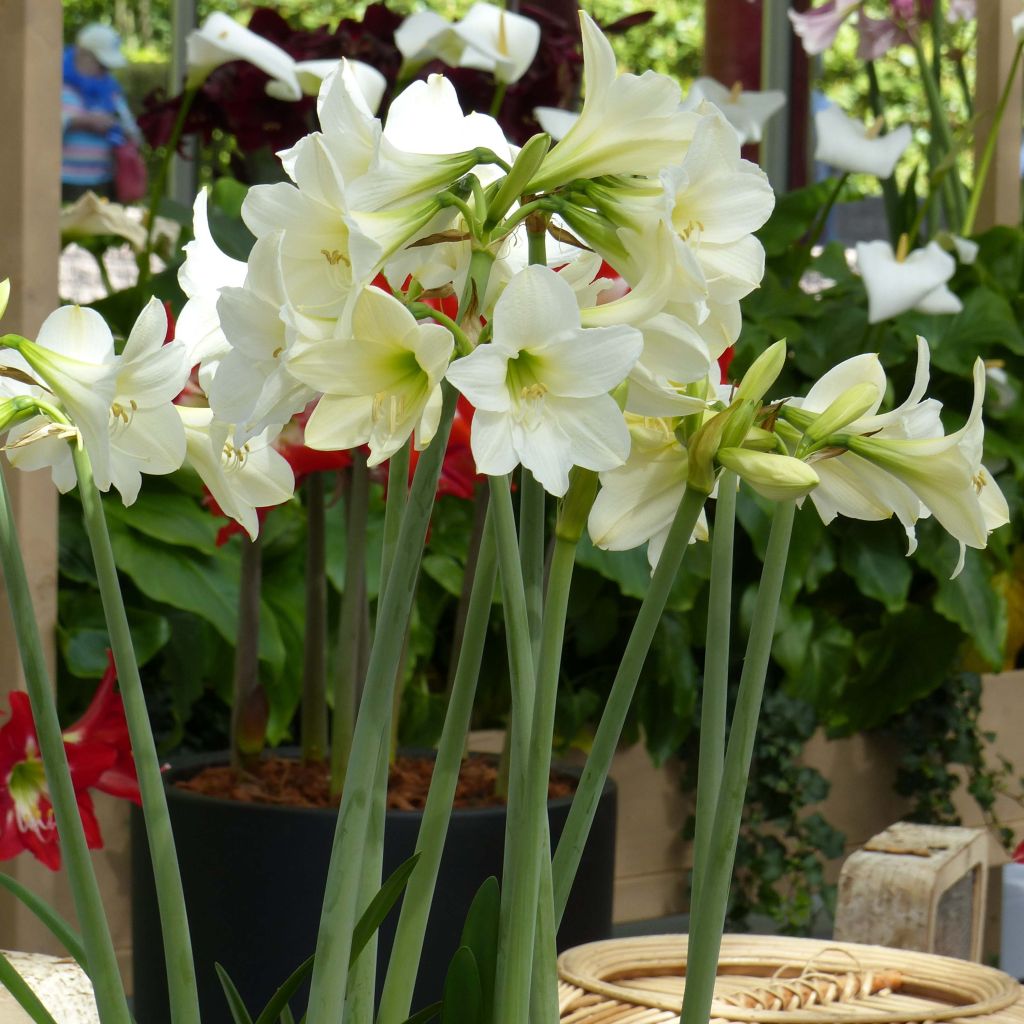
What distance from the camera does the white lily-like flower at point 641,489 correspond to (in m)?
0.43

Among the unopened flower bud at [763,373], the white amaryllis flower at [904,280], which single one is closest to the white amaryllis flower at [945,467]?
the unopened flower bud at [763,373]

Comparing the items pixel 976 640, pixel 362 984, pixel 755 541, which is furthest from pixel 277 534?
pixel 362 984

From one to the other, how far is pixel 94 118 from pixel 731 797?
3.48 m

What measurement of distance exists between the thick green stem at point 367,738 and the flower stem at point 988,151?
167 centimetres

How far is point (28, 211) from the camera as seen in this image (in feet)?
3.51

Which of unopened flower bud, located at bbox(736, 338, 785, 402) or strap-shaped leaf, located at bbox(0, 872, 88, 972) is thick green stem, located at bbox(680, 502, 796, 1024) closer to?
unopened flower bud, located at bbox(736, 338, 785, 402)

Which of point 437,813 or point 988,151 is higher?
point 988,151

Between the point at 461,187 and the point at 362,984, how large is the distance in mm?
240

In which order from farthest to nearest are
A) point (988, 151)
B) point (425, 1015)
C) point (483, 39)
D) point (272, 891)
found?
point (988, 151)
point (483, 39)
point (272, 891)
point (425, 1015)

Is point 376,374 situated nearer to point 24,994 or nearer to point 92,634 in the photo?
point 24,994

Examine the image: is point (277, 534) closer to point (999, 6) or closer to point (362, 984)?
point (362, 984)

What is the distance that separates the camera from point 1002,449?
1794 millimetres

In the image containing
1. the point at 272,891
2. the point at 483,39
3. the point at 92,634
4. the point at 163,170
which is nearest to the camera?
the point at 272,891

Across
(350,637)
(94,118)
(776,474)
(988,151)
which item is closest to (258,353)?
(776,474)
